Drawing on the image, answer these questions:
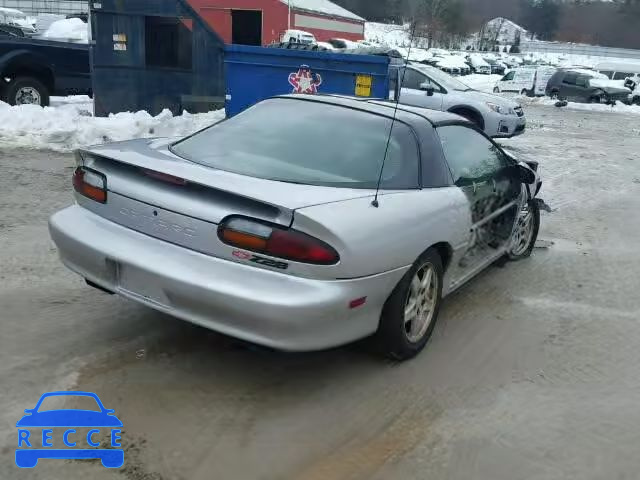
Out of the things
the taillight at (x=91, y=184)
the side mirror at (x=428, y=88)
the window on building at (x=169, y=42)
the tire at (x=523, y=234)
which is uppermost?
the window on building at (x=169, y=42)

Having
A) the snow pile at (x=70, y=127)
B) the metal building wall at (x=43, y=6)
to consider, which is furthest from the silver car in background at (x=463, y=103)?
the metal building wall at (x=43, y=6)

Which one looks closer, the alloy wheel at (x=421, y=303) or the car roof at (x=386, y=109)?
the alloy wheel at (x=421, y=303)

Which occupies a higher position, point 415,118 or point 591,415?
point 415,118

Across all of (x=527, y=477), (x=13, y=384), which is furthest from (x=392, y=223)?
(x=13, y=384)

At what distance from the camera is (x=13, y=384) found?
3156 millimetres

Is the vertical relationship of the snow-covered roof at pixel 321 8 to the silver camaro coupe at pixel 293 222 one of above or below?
above

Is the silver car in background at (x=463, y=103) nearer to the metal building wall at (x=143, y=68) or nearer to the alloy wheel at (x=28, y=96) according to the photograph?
the metal building wall at (x=143, y=68)

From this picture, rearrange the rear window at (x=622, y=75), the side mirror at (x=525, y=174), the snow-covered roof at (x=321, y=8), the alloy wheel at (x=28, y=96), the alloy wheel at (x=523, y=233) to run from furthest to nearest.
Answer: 1. the snow-covered roof at (x=321, y=8)
2. the rear window at (x=622, y=75)
3. the alloy wheel at (x=28, y=96)
4. the alloy wheel at (x=523, y=233)
5. the side mirror at (x=525, y=174)

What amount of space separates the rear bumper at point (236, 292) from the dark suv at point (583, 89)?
1048 inches

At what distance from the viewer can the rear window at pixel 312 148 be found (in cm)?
350

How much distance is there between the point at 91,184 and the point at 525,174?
11.1 ft

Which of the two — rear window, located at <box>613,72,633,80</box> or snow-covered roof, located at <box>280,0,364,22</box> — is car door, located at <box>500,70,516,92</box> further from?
snow-covered roof, located at <box>280,0,364,22</box>

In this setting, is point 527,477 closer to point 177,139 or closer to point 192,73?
point 177,139

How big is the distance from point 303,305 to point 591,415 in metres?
1.62
